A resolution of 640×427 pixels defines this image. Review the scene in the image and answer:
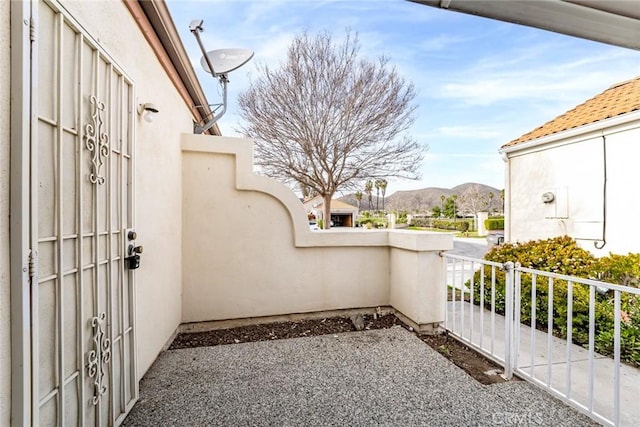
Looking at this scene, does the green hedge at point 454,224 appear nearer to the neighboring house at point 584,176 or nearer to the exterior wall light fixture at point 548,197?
the neighboring house at point 584,176

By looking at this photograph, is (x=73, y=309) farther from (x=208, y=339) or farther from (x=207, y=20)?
(x=207, y=20)

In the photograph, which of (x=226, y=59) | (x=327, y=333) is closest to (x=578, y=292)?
(x=327, y=333)

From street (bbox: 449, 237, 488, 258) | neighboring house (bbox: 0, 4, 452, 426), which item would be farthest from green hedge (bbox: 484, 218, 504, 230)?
neighboring house (bbox: 0, 4, 452, 426)

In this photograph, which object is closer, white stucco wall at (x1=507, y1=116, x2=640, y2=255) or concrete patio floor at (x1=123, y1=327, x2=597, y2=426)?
concrete patio floor at (x1=123, y1=327, x2=597, y2=426)

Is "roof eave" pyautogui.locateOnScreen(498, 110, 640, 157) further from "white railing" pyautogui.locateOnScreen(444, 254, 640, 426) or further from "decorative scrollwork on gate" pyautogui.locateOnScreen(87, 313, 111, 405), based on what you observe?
"decorative scrollwork on gate" pyautogui.locateOnScreen(87, 313, 111, 405)

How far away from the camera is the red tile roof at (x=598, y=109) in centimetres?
535

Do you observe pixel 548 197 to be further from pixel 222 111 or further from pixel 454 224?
pixel 454 224

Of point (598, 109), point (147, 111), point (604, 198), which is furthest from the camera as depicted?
point (598, 109)

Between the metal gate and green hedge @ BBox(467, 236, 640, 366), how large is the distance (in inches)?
155

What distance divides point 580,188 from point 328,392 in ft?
20.8

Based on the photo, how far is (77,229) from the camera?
1.77 metres

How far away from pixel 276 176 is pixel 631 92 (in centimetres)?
967

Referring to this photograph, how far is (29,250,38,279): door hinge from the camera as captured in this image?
1318 millimetres

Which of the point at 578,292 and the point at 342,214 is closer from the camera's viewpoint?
the point at 578,292
